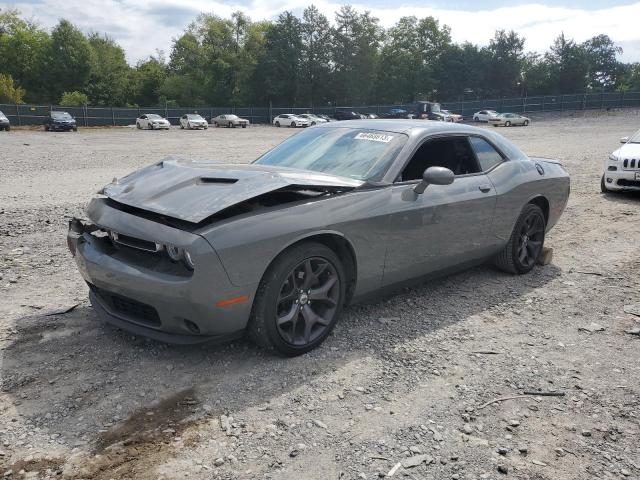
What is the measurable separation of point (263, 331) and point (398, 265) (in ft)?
4.18

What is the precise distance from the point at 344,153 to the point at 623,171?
24.8 ft

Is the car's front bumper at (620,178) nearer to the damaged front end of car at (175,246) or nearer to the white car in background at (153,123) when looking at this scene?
the damaged front end of car at (175,246)

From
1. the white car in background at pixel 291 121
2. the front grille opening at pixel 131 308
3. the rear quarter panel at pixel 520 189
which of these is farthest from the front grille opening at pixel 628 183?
the white car in background at pixel 291 121

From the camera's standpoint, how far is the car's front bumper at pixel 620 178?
31.2ft

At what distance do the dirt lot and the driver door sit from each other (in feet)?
1.45

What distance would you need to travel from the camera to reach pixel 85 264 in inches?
137

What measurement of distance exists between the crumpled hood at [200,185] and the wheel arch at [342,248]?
1.16ft

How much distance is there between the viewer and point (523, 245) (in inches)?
216

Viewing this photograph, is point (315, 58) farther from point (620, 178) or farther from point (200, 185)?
point (200, 185)

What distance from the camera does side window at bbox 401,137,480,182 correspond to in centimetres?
433

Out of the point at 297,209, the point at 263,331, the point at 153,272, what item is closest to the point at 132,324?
the point at 153,272

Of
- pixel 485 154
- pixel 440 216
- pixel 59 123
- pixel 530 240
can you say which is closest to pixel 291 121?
pixel 59 123

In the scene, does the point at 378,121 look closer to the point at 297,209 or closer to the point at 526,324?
the point at 297,209

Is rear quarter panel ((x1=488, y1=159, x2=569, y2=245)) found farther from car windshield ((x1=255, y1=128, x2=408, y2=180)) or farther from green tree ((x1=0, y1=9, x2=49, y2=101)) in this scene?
green tree ((x1=0, y1=9, x2=49, y2=101))
